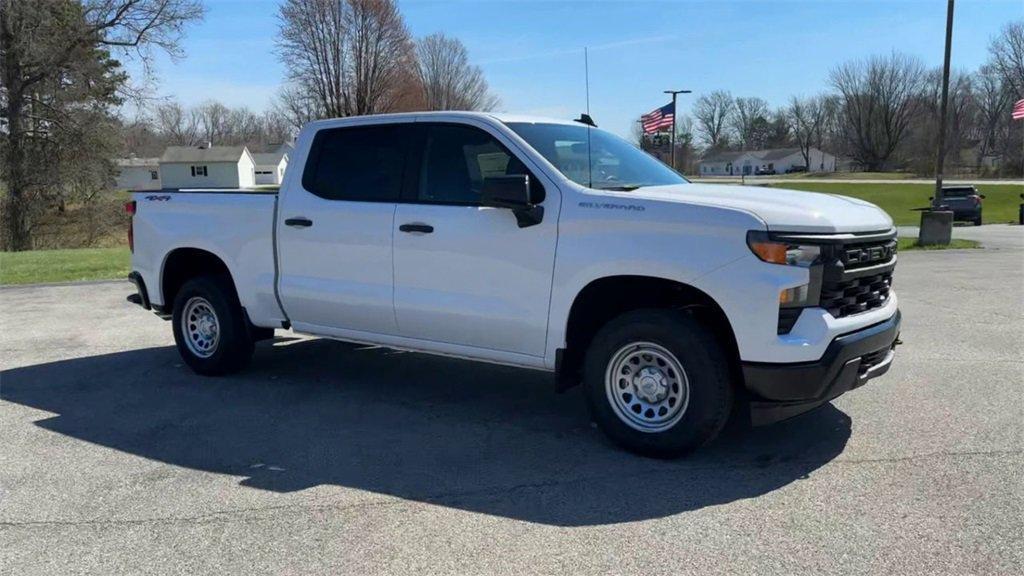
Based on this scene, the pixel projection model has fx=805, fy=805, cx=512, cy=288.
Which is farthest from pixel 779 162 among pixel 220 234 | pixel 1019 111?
pixel 220 234

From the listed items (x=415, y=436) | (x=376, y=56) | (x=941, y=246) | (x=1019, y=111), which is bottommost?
(x=415, y=436)

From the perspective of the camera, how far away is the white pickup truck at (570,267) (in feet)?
14.0

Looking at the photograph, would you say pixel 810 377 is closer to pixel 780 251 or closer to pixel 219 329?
pixel 780 251

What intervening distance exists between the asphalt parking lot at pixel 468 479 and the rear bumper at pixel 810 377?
38 centimetres

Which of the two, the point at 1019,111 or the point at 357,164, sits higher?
the point at 1019,111

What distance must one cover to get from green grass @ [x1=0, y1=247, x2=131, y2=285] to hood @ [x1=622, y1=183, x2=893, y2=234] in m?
12.1

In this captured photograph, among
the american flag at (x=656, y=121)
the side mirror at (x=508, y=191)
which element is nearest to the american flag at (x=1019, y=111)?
the american flag at (x=656, y=121)

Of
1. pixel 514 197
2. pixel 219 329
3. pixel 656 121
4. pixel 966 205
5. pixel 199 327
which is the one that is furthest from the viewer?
pixel 966 205

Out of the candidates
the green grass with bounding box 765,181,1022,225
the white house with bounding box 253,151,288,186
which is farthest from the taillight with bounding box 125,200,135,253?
the white house with bounding box 253,151,288,186

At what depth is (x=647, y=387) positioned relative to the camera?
4.68 m

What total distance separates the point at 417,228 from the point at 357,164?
892mm

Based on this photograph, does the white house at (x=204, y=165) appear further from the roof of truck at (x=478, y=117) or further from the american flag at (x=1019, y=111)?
the roof of truck at (x=478, y=117)

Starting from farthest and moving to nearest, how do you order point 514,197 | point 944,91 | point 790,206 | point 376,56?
point 376,56
point 944,91
point 514,197
point 790,206

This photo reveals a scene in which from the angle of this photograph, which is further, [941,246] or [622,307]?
[941,246]
